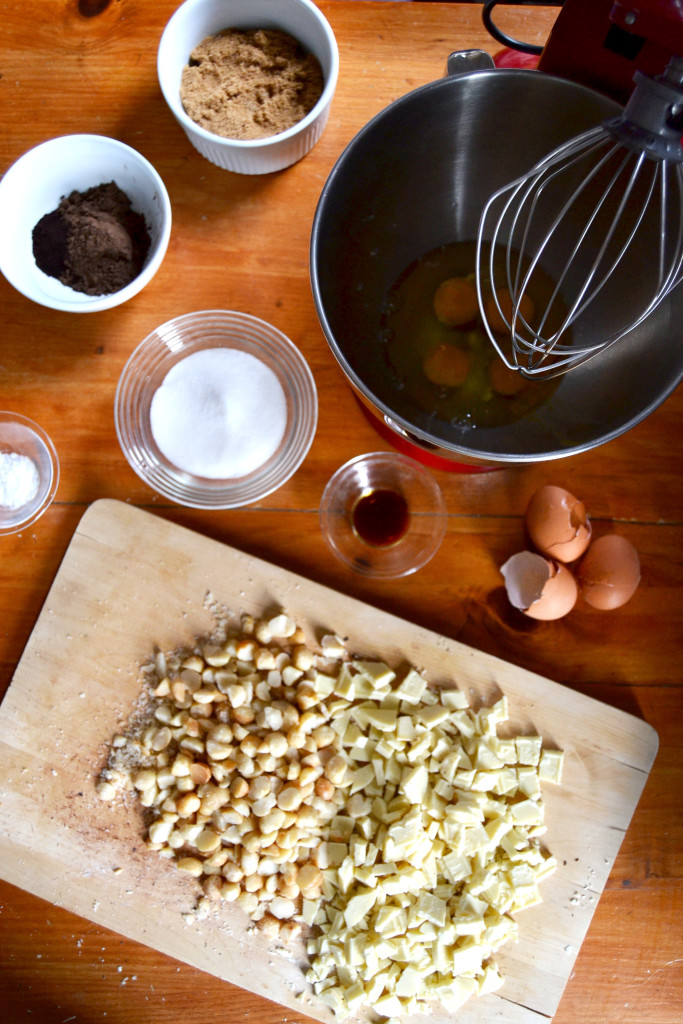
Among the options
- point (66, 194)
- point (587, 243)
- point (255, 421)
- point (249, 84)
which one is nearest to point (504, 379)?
point (587, 243)

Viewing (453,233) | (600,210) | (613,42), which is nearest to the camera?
(613,42)

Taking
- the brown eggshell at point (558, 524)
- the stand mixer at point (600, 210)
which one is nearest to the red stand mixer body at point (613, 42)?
the stand mixer at point (600, 210)

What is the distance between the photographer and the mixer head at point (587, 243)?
706 millimetres

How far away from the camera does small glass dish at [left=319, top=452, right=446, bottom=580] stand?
38.4 inches

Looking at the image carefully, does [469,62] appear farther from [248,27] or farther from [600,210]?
[248,27]

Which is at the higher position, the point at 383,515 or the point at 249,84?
the point at 249,84

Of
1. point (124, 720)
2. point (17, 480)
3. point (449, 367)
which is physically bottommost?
point (124, 720)

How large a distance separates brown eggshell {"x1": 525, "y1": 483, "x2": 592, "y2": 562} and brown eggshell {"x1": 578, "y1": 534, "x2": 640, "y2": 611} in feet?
0.07

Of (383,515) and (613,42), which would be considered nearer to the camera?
(613,42)

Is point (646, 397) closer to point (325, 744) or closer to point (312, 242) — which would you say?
point (312, 242)

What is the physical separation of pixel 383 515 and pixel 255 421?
208 mm

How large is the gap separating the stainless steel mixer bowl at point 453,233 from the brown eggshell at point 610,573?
0.16 metres

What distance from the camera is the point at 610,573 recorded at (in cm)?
92

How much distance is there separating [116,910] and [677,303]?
0.96 m
